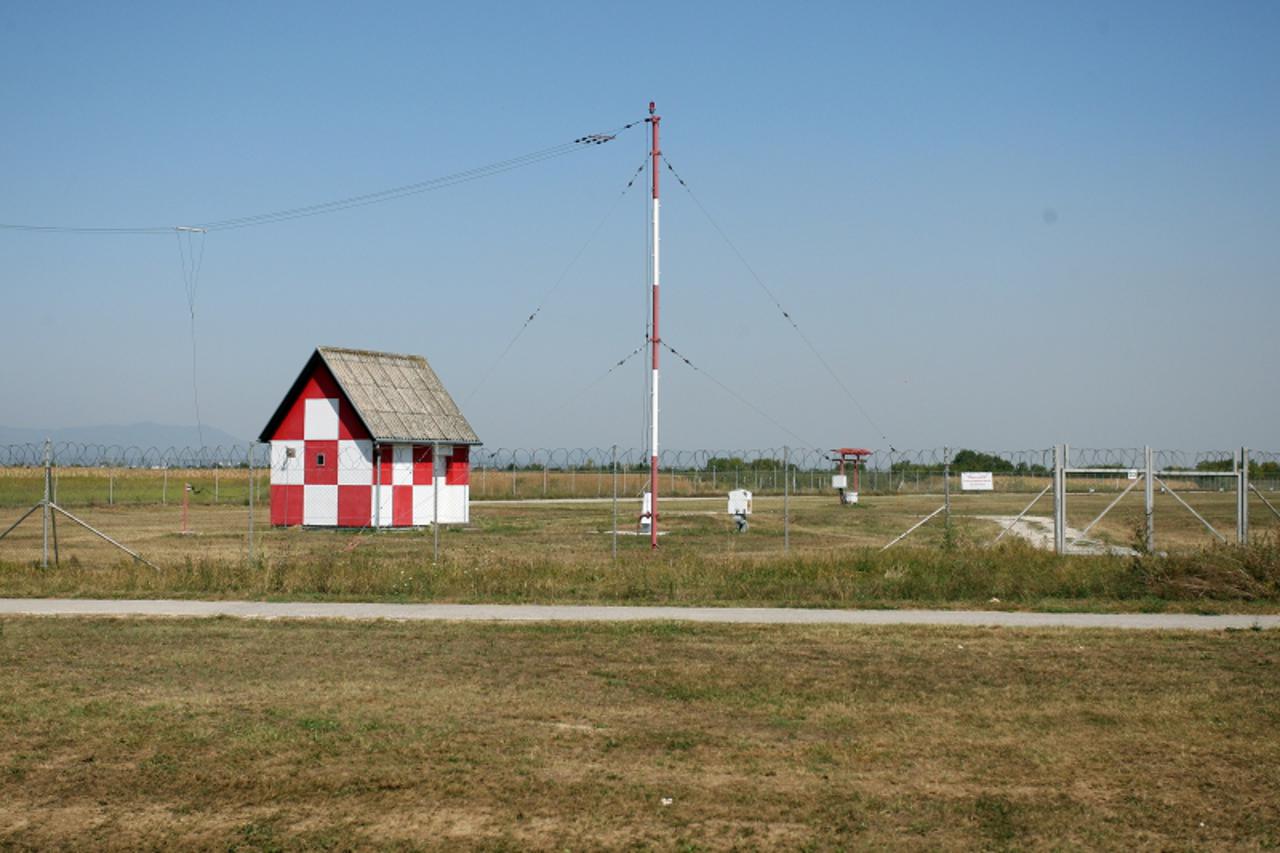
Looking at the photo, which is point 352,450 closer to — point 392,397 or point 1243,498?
point 392,397

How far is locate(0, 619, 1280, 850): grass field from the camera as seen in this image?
25.7 feet

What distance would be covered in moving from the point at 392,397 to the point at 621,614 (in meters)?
21.7

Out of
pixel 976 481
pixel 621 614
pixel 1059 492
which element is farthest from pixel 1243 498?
pixel 621 614

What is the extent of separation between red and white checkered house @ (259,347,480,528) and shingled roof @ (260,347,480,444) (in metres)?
0.04

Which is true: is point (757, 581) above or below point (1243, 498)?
below

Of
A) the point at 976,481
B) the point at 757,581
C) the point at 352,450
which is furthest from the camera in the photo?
the point at 352,450

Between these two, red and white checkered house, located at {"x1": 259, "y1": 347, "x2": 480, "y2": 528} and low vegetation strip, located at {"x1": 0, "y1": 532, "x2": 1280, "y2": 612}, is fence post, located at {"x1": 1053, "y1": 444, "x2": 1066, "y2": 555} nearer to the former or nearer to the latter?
low vegetation strip, located at {"x1": 0, "y1": 532, "x2": 1280, "y2": 612}

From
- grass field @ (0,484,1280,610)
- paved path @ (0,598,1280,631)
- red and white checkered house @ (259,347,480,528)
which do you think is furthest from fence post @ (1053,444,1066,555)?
red and white checkered house @ (259,347,480,528)

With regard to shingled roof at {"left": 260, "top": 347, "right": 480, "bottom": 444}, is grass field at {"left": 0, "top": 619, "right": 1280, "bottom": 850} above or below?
below

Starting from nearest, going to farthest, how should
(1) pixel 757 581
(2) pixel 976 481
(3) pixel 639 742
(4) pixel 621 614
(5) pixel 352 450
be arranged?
(3) pixel 639 742 < (4) pixel 621 614 < (1) pixel 757 581 < (2) pixel 976 481 < (5) pixel 352 450

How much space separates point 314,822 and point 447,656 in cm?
635

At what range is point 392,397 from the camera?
3834 cm

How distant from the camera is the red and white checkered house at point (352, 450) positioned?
36.5m

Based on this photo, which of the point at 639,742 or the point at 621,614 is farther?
the point at 621,614
